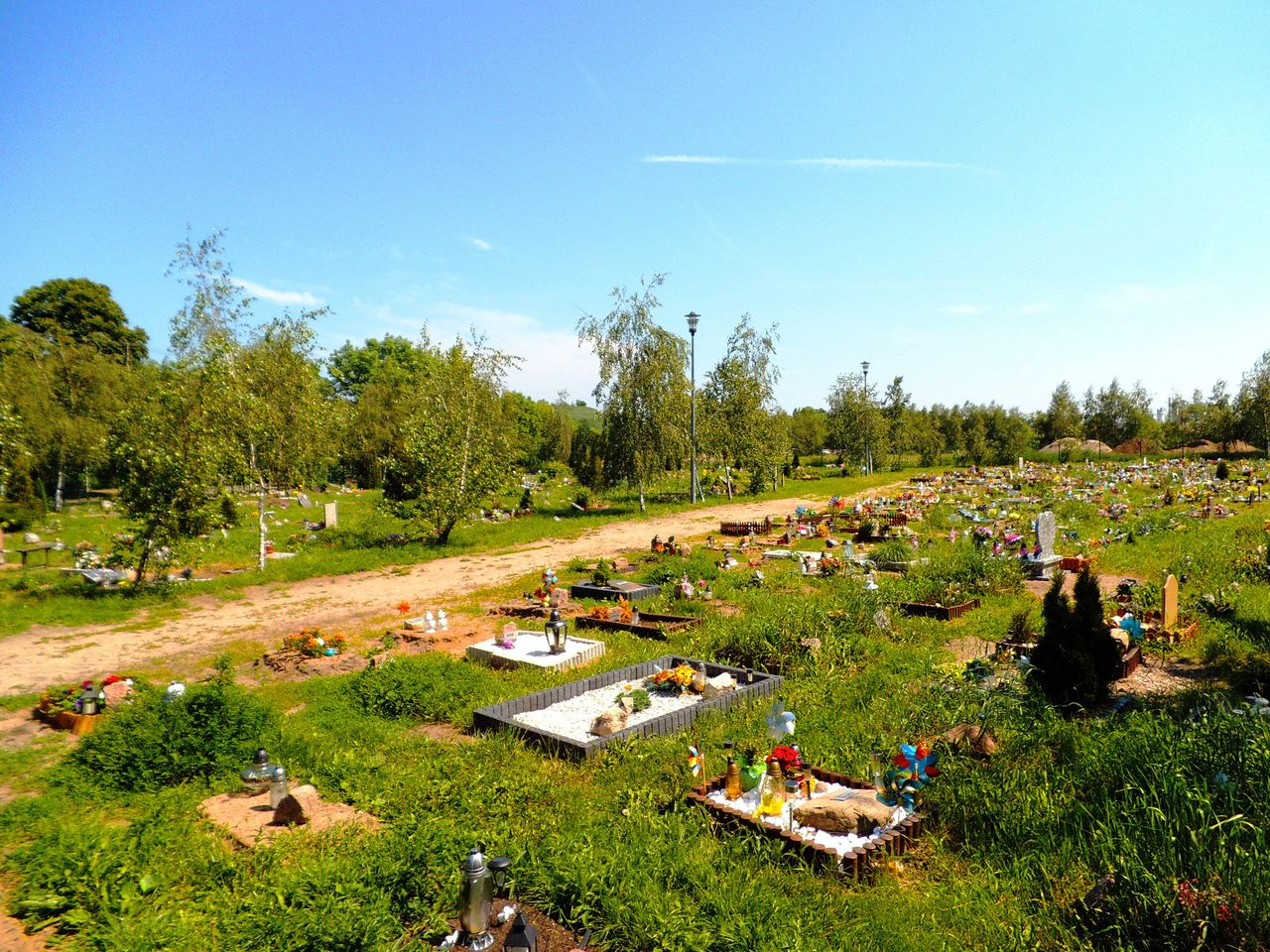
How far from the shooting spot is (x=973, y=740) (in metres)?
5.68

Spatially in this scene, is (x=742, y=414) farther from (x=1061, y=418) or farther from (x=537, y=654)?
(x=1061, y=418)

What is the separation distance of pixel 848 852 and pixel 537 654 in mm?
5975

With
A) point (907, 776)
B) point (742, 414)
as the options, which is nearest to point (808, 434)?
point (742, 414)

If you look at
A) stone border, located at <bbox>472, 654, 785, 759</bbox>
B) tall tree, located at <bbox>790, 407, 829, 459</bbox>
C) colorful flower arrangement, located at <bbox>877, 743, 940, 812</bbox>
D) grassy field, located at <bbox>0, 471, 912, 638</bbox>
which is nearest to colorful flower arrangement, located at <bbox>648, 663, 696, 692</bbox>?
stone border, located at <bbox>472, 654, 785, 759</bbox>

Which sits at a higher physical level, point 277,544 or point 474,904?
point 474,904

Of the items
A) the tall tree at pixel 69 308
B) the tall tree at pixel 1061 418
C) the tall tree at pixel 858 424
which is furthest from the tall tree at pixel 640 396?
the tall tree at pixel 1061 418

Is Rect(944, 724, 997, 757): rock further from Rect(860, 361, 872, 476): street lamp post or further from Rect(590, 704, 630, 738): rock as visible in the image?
Rect(860, 361, 872, 476): street lamp post

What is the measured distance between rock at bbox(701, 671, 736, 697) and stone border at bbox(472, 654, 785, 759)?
0.32 feet

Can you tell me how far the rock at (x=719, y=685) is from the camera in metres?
8.07

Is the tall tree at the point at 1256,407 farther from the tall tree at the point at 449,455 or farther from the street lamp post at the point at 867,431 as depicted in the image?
the tall tree at the point at 449,455

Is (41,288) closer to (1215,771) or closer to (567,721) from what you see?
(567,721)

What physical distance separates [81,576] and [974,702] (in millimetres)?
18014

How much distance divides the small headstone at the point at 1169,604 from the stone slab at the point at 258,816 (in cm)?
991

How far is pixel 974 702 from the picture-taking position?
6535 mm
